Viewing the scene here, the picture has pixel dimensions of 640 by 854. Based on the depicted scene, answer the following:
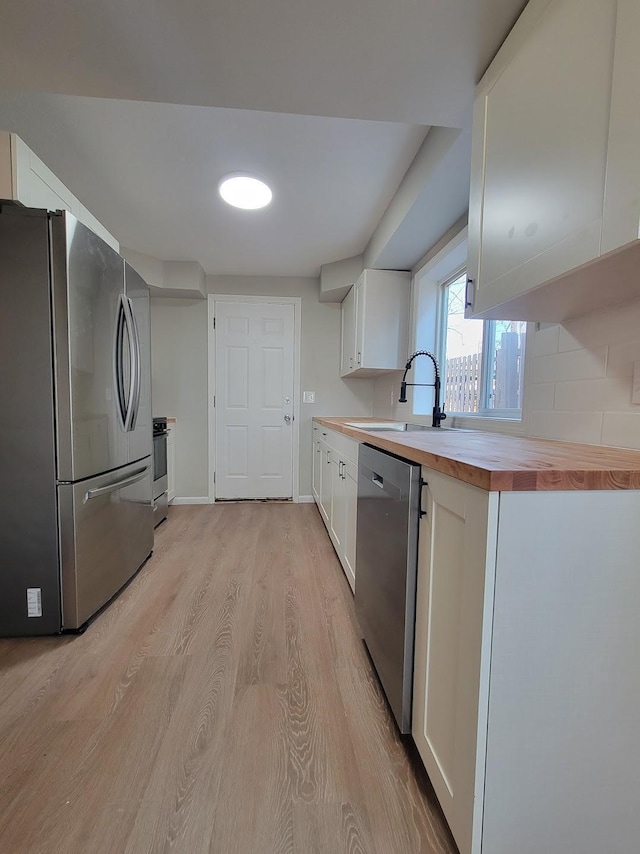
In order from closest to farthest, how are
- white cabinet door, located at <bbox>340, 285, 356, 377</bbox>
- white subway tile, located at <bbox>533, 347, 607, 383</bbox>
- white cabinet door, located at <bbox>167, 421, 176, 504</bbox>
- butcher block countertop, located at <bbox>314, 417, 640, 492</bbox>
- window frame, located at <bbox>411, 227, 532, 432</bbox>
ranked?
butcher block countertop, located at <bbox>314, 417, 640, 492</bbox>, white subway tile, located at <bbox>533, 347, 607, 383</bbox>, window frame, located at <bbox>411, 227, 532, 432</bbox>, white cabinet door, located at <bbox>340, 285, 356, 377</bbox>, white cabinet door, located at <bbox>167, 421, 176, 504</bbox>

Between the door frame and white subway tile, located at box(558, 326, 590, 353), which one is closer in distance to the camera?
white subway tile, located at box(558, 326, 590, 353)

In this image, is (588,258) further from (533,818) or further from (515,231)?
(533,818)

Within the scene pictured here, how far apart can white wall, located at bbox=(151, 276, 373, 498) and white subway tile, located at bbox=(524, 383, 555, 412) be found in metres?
2.51

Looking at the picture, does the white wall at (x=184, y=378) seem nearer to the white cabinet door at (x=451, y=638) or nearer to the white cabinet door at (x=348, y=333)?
the white cabinet door at (x=348, y=333)

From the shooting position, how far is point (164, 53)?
3.71ft

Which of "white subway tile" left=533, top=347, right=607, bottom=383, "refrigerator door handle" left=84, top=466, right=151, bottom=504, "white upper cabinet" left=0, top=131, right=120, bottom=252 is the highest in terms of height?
"white upper cabinet" left=0, top=131, right=120, bottom=252

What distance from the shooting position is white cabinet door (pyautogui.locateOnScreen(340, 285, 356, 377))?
328 cm

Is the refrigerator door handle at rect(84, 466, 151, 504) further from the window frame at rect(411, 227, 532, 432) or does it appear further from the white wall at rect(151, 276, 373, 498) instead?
the window frame at rect(411, 227, 532, 432)

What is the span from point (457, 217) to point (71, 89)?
180 centimetres

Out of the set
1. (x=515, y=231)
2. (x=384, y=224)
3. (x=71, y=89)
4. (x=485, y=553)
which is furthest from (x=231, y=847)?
(x=384, y=224)

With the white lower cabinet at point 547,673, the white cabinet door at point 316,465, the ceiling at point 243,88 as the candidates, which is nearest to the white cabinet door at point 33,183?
the ceiling at point 243,88

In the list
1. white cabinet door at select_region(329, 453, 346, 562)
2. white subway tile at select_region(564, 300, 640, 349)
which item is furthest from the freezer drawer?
white subway tile at select_region(564, 300, 640, 349)

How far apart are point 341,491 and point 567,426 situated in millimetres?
1230

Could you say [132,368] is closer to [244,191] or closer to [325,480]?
Answer: [244,191]
